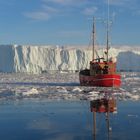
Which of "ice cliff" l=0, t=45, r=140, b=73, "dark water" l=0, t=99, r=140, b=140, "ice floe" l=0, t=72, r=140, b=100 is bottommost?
"dark water" l=0, t=99, r=140, b=140

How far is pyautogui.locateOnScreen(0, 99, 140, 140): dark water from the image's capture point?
6.42m

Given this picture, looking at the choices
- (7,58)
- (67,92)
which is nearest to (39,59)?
(7,58)

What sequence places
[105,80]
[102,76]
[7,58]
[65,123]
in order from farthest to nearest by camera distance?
[7,58] < [102,76] < [105,80] < [65,123]

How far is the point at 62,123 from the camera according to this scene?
7832mm

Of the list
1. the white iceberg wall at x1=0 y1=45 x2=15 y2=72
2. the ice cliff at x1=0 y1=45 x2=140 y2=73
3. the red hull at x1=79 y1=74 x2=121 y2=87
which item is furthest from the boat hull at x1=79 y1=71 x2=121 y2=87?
the white iceberg wall at x1=0 y1=45 x2=15 y2=72

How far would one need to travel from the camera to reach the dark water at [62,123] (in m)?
6.42

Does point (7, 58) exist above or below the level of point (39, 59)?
above

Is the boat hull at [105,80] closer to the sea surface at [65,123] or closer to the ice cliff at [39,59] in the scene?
the sea surface at [65,123]

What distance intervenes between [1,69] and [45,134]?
57436mm

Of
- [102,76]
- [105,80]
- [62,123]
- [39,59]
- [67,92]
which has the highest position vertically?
[39,59]

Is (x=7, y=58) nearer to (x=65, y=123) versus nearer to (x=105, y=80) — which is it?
(x=105, y=80)

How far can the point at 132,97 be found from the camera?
44.2ft

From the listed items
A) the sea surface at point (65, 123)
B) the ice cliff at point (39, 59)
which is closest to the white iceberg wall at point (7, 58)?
the ice cliff at point (39, 59)

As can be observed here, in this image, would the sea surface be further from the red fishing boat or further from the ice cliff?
the ice cliff
